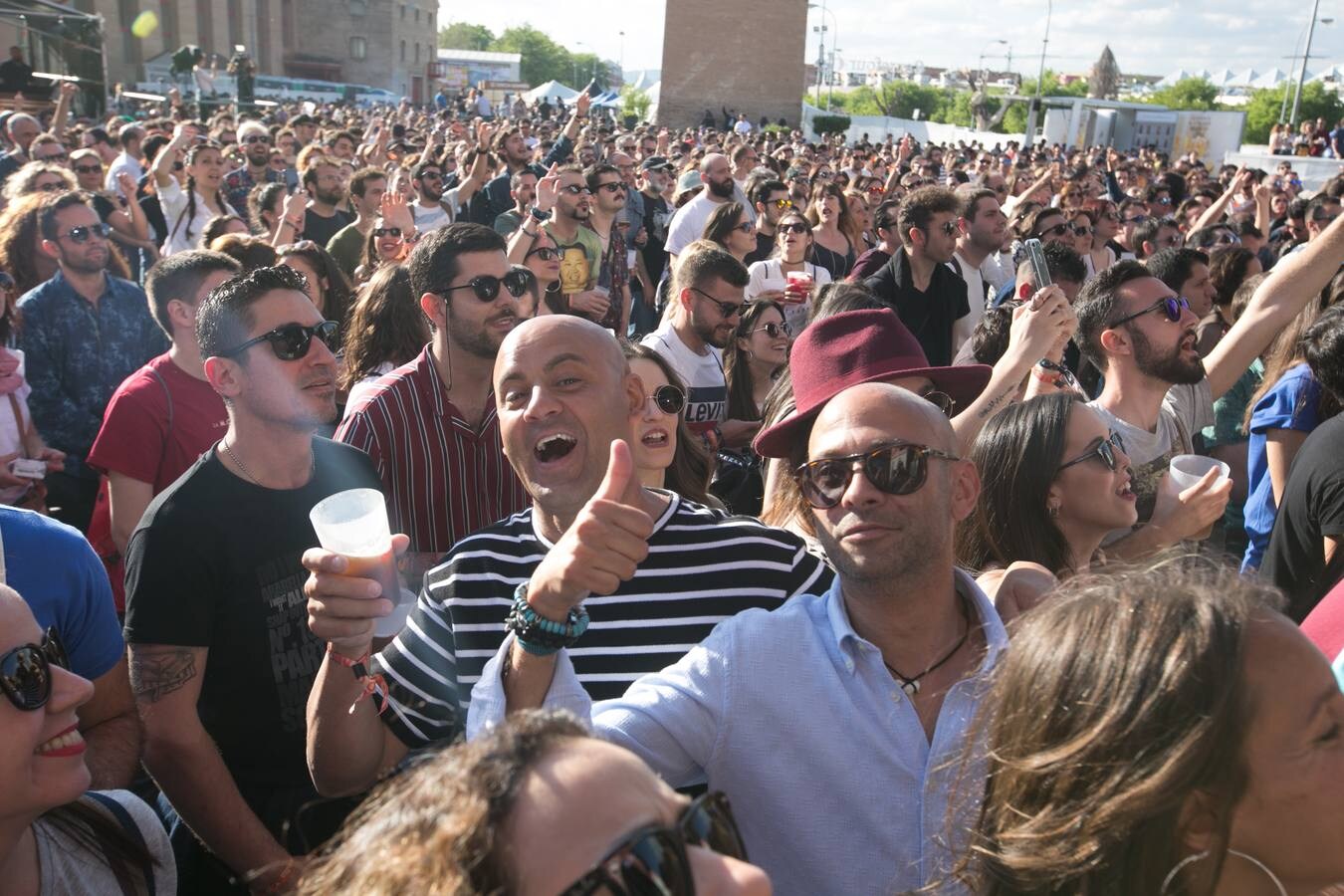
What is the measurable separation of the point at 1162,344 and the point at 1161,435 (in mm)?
339

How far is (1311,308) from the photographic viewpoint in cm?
462

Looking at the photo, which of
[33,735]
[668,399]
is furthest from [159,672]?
[668,399]

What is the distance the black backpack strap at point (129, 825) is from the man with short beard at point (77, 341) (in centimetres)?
272

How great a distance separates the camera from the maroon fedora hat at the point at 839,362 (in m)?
2.76

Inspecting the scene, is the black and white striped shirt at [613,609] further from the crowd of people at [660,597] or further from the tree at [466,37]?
the tree at [466,37]

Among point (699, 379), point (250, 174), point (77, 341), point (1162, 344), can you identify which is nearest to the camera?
point (1162, 344)

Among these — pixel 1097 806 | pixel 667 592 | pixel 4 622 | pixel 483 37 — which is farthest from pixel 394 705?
pixel 483 37

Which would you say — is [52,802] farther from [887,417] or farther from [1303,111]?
[1303,111]

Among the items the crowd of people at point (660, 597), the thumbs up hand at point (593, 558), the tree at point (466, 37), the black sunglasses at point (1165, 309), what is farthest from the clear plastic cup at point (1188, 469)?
the tree at point (466, 37)

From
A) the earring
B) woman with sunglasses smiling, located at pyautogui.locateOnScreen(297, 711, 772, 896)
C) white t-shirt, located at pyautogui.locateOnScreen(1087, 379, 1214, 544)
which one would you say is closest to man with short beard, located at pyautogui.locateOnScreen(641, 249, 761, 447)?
white t-shirt, located at pyautogui.locateOnScreen(1087, 379, 1214, 544)

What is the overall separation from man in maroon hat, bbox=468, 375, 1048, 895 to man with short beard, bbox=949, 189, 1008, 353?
5007 millimetres

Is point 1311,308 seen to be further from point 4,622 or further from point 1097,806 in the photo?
point 4,622

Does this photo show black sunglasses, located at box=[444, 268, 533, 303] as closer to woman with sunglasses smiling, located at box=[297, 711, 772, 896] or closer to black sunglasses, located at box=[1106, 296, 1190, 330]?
black sunglasses, located at box=[1106, 296, 1190, 330]

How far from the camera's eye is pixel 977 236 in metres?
6.91
